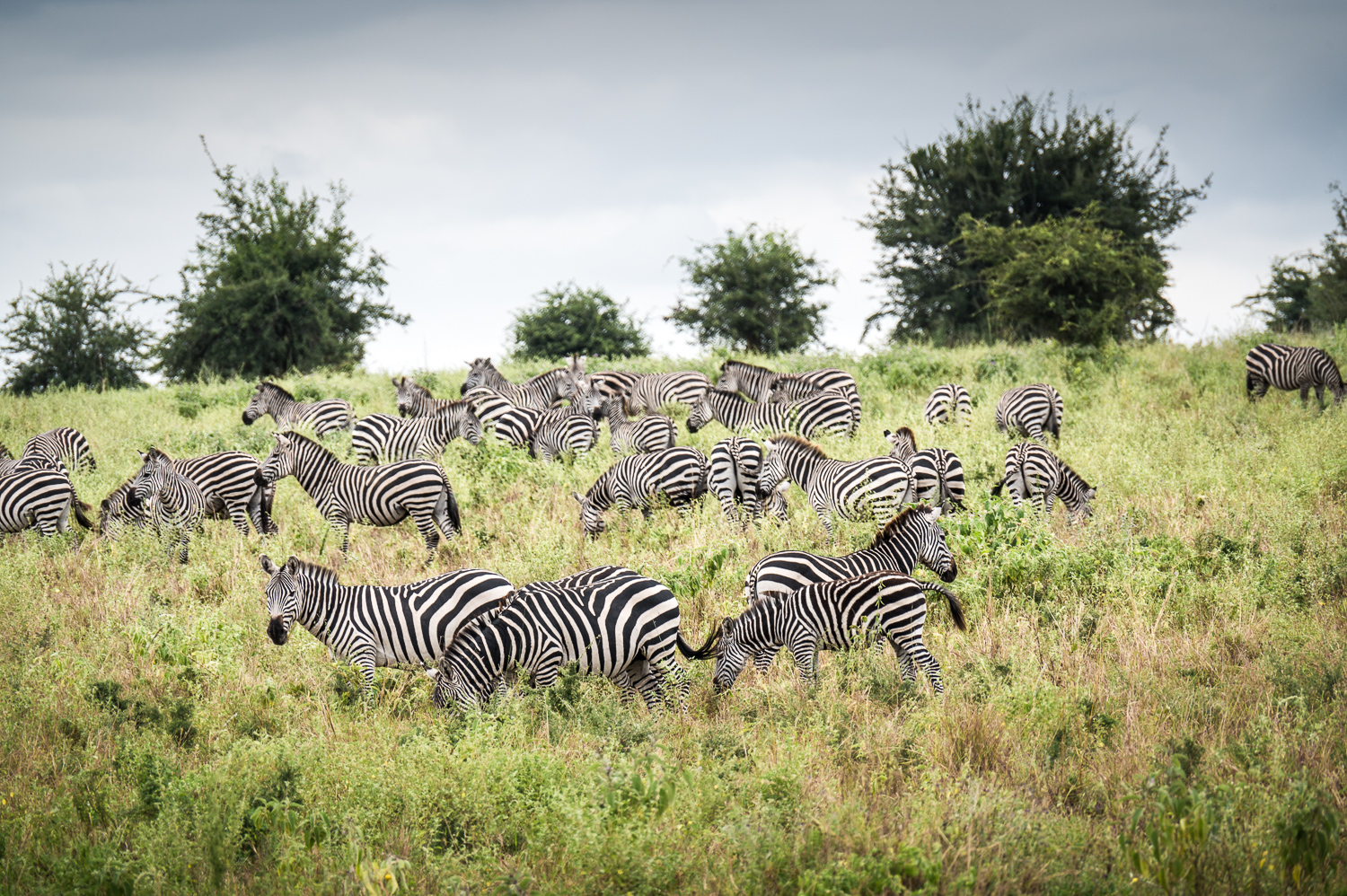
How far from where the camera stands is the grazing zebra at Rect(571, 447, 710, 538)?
1264 centimetres

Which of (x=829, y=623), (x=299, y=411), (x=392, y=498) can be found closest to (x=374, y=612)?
(x=829, y=623)

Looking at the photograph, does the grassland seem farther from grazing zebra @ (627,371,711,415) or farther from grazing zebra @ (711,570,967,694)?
grazing zebra @ (627,371,711,415)

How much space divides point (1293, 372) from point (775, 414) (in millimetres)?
9651

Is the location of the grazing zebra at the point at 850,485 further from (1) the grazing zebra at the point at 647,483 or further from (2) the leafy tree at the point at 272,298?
(2) the leafy tree at the point at 272,298

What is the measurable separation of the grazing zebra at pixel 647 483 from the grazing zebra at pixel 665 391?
7.29 metres

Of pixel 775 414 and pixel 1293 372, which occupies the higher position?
pixel 1293 372

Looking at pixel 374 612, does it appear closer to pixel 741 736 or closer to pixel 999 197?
pixel 741 736

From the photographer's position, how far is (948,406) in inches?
704

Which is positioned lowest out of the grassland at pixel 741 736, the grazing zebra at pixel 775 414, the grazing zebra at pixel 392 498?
the grassland at pixel 741 736

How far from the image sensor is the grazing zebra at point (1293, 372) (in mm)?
16016

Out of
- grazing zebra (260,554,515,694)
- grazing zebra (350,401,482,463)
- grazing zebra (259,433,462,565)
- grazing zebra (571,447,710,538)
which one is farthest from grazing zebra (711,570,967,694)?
grazing zebra (350,401,482,463)

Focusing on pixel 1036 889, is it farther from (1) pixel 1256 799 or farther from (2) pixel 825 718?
(2) pixel 825 718

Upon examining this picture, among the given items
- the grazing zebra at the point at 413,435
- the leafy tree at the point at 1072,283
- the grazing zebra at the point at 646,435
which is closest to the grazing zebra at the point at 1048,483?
the grazing zebra at the point at 646,435

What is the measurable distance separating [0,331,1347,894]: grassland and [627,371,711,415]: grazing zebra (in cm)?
850
